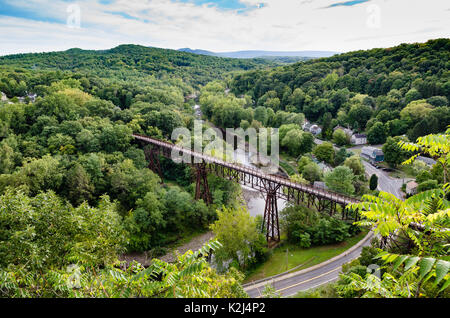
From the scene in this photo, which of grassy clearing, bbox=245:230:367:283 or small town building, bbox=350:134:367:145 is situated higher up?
small town building, bbox=350:134:367:145

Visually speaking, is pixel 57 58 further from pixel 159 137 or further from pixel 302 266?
pixel 302 266

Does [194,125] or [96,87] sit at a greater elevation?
[96,87]

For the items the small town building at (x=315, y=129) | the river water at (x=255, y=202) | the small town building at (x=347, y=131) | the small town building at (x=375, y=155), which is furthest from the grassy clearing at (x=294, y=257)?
the small town building at (x=315, y=129)

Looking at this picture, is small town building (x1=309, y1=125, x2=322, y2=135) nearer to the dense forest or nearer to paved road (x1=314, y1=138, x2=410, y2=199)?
the dense forest

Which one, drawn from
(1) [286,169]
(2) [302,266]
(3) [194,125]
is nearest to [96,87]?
(3) [194,125]

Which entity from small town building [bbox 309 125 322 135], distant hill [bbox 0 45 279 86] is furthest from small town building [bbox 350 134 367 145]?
distant hill [bbox 0 45 279 86]

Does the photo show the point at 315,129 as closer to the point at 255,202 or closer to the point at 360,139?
the point at 360,139
